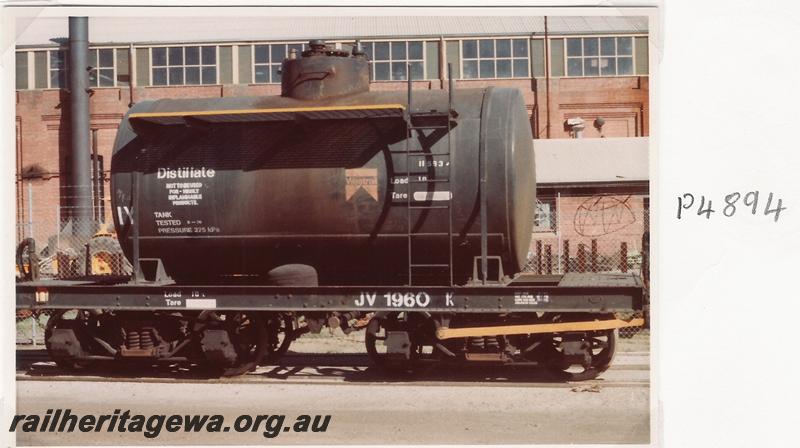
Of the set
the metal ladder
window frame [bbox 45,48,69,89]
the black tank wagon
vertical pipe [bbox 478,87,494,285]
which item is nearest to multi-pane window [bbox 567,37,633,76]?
window frame [bbox 45,48,69,89]

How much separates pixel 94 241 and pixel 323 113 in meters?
12.3

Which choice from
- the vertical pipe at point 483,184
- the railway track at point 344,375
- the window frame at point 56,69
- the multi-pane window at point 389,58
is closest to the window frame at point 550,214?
the multi-pane window at point 389,58

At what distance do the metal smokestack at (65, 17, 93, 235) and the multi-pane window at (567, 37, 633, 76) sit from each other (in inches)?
845

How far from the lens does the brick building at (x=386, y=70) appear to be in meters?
36.5

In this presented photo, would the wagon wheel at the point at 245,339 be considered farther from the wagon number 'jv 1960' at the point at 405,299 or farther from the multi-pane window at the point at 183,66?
the multi-pane window at the point at 183,66

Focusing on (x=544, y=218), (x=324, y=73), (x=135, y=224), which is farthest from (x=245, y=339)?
(x=544, y=218)

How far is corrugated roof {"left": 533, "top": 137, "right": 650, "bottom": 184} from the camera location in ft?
103

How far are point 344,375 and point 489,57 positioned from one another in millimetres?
26617

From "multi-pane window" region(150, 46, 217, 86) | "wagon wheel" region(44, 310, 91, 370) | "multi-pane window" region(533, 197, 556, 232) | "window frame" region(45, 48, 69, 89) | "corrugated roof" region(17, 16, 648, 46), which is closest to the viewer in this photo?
"wagon wheel" region(44, 310, 91, 370)

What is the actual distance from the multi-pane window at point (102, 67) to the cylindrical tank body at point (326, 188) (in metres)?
28.2

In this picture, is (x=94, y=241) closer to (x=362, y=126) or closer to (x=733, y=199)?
(x=362, y=126)

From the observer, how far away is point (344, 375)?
42.4 ft

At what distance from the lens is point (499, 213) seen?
1149 centimetres

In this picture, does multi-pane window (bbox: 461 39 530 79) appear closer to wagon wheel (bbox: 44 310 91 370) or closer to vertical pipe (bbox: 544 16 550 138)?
vertical pipe (bbox: 544 16 550 138)
